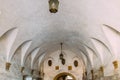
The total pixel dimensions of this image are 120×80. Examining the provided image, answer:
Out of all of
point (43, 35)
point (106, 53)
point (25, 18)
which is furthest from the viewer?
point (43, 35)

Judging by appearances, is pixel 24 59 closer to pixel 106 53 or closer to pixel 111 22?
pixel 106 53

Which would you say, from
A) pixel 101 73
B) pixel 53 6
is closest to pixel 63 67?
pixel 101 73

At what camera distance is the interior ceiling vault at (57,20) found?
179 inches

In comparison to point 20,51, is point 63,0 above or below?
above

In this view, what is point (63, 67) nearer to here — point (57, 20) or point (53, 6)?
point (57, 20)

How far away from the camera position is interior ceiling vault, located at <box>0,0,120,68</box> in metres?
4.55

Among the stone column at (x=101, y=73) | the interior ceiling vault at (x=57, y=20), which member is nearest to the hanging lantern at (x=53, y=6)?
the interior ceiling vault at (x=57, y=20)

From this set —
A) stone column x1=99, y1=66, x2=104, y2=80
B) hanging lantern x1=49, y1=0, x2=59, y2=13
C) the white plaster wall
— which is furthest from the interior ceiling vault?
the white plaster wall

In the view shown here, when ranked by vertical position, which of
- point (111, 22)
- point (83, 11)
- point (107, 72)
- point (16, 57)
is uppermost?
point (83, 11)

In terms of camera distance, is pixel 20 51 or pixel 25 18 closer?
pixel 25 18

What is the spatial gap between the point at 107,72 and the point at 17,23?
3.02m

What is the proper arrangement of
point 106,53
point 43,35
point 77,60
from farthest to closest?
point 77,60, point 43,35, point 106,53

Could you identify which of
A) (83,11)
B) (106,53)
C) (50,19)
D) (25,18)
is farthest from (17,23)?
(106,53)

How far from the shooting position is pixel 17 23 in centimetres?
521
